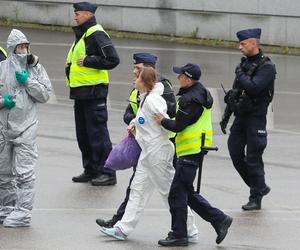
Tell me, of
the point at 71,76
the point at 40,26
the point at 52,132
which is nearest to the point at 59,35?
the point at 40,26

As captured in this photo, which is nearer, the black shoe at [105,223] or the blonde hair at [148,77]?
the blonde hair at [148,77]

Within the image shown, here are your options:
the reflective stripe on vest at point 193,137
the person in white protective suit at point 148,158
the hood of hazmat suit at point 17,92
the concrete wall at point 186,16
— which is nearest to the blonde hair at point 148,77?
the person in white protective suit at point 148,158

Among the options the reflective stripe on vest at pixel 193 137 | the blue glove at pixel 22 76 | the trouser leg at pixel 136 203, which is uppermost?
the blue glove at pixel 22 76

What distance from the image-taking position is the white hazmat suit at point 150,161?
983 cm

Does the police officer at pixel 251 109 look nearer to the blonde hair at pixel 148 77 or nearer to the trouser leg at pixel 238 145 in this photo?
the trouser leg at pixel 238 145

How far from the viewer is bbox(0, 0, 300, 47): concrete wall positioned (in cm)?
2312

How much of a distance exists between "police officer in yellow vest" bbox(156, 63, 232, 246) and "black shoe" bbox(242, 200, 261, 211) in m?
1.40

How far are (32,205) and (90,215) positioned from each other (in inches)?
24.5

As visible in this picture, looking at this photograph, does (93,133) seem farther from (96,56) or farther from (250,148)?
(250,148)

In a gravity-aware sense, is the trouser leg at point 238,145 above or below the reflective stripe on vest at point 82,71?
below

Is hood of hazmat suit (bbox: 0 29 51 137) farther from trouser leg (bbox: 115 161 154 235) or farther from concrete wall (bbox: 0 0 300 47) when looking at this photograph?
concrete wall (bbox: 0 0 300 47)

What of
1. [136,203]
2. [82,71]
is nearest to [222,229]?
[136,203]

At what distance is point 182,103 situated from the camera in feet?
31.9

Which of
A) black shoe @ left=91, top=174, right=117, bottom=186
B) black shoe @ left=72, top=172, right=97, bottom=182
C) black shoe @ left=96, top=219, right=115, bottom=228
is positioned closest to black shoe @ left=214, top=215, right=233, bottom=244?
black shoe @ left=96, top=219, right=115, bottom=228
